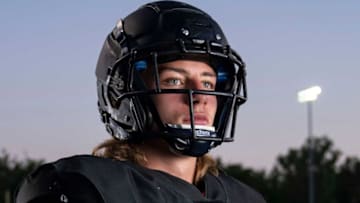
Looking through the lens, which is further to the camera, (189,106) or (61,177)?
(189,106)

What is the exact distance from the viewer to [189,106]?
2.21 metres

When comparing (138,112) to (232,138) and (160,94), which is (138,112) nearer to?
→ (160,94)

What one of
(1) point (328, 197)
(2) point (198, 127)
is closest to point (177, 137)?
(2) point (198, 127)

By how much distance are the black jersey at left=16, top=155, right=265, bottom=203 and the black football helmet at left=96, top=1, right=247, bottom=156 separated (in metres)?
0.12

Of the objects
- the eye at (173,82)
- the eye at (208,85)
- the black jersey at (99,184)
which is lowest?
the black jersey at (99,184)

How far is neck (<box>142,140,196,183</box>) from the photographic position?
231 cm

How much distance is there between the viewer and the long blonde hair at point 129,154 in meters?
2.29

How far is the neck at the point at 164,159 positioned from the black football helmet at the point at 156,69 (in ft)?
0.16

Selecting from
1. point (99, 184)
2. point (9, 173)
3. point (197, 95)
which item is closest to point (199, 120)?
point (197, 95)

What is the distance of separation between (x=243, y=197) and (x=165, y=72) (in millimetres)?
495

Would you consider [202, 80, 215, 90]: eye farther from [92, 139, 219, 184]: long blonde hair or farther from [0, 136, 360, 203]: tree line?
[0, 136, 360, 203]: tree line

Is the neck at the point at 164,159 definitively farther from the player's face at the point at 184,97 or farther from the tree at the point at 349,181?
the tree at the point at 349,181

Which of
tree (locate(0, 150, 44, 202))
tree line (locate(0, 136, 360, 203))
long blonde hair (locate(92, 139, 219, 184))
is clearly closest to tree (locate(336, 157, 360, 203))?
tree line (locate(0, 136, 360, 203))

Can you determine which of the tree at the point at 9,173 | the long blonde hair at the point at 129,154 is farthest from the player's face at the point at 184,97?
the tree at the point at 9,173
